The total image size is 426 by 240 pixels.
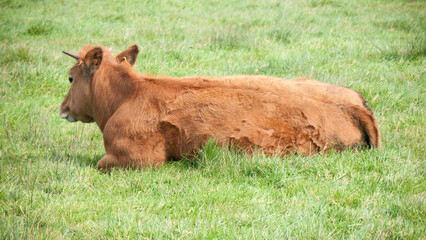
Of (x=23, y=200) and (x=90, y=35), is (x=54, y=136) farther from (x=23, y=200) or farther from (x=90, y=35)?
(x=90, y=35)

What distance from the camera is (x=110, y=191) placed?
4086 mm

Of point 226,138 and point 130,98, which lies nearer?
point 226,138

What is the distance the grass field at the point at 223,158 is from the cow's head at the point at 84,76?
282mm

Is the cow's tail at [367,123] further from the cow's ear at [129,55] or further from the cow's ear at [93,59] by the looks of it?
the cow's ear at [93,59]

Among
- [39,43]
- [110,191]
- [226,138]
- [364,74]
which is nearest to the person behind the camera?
[110,191]

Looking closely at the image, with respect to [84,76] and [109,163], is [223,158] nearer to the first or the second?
[109,163]

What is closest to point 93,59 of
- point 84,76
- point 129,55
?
point 84,76

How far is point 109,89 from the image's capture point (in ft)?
16.5

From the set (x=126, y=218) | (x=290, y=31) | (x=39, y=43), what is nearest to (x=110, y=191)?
(x=126, y=218)

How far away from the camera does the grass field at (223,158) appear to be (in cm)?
343

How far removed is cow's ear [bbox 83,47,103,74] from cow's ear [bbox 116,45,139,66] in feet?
1.18

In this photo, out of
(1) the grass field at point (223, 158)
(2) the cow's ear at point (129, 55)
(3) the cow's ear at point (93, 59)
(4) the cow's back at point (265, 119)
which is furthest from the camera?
(2) the cow's ear at point (129, 55)

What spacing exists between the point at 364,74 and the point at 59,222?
5508 mm

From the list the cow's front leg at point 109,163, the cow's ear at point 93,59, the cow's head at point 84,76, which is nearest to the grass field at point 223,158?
the cow's front leg at point 109,163
